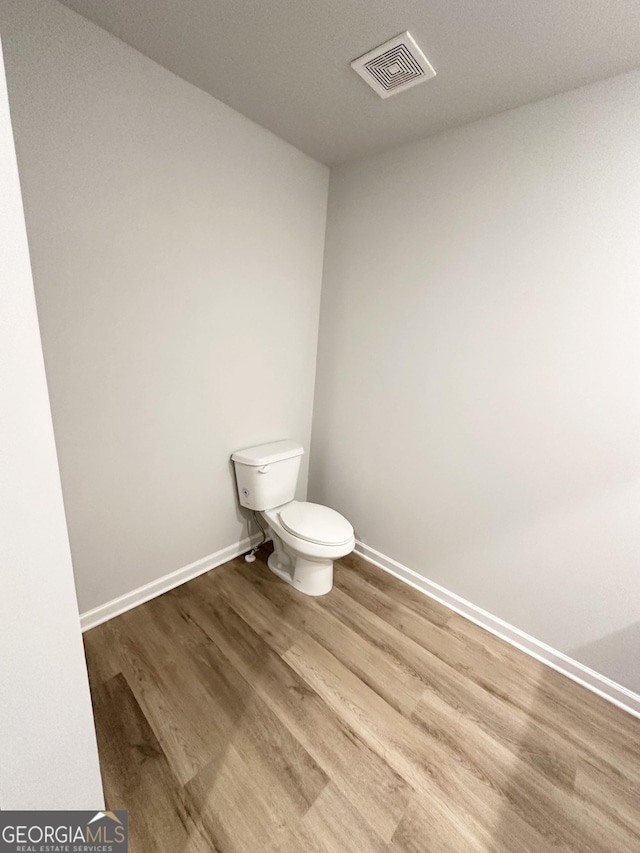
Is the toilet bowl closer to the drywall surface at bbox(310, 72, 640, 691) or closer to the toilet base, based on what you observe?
the toilet base

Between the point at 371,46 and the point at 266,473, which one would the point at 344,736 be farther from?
the point at 371,46

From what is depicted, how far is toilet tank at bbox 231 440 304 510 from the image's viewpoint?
1.97 meters

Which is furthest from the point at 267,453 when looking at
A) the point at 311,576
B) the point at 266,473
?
the point at 311,576

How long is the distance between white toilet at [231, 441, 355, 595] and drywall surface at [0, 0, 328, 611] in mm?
149

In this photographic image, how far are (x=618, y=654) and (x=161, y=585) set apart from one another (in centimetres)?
211

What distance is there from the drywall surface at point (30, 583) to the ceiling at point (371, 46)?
1.05 m

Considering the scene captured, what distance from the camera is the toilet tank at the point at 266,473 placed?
6.46 ft

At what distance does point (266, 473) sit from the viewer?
1.98 m

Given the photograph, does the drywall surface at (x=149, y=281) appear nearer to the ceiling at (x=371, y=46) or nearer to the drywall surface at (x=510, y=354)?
the ceiling at (x=371, y=46)

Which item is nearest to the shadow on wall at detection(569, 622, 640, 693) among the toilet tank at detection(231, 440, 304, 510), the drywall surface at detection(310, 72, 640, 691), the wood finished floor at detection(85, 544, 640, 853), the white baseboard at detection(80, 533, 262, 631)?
the drywall surface at detection(310, 72, 640, 691)

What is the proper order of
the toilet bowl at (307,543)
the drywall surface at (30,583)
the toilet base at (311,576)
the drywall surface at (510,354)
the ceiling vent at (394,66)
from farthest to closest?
1. the toilet base at (311,576)
2. the toilet bowl at (307,543)
3. the drywall surface at (510,354)
4. the ceiling vent at (394,66)
5. the drywall surface at (30,583)

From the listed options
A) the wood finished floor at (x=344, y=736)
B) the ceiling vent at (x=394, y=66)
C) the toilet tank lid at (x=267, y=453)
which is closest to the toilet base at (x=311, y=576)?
the wood finished floor at (x=344, y=736)

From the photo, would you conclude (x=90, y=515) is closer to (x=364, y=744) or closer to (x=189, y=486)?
(x=189, y=486)

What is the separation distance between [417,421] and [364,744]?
1379 millimetres
